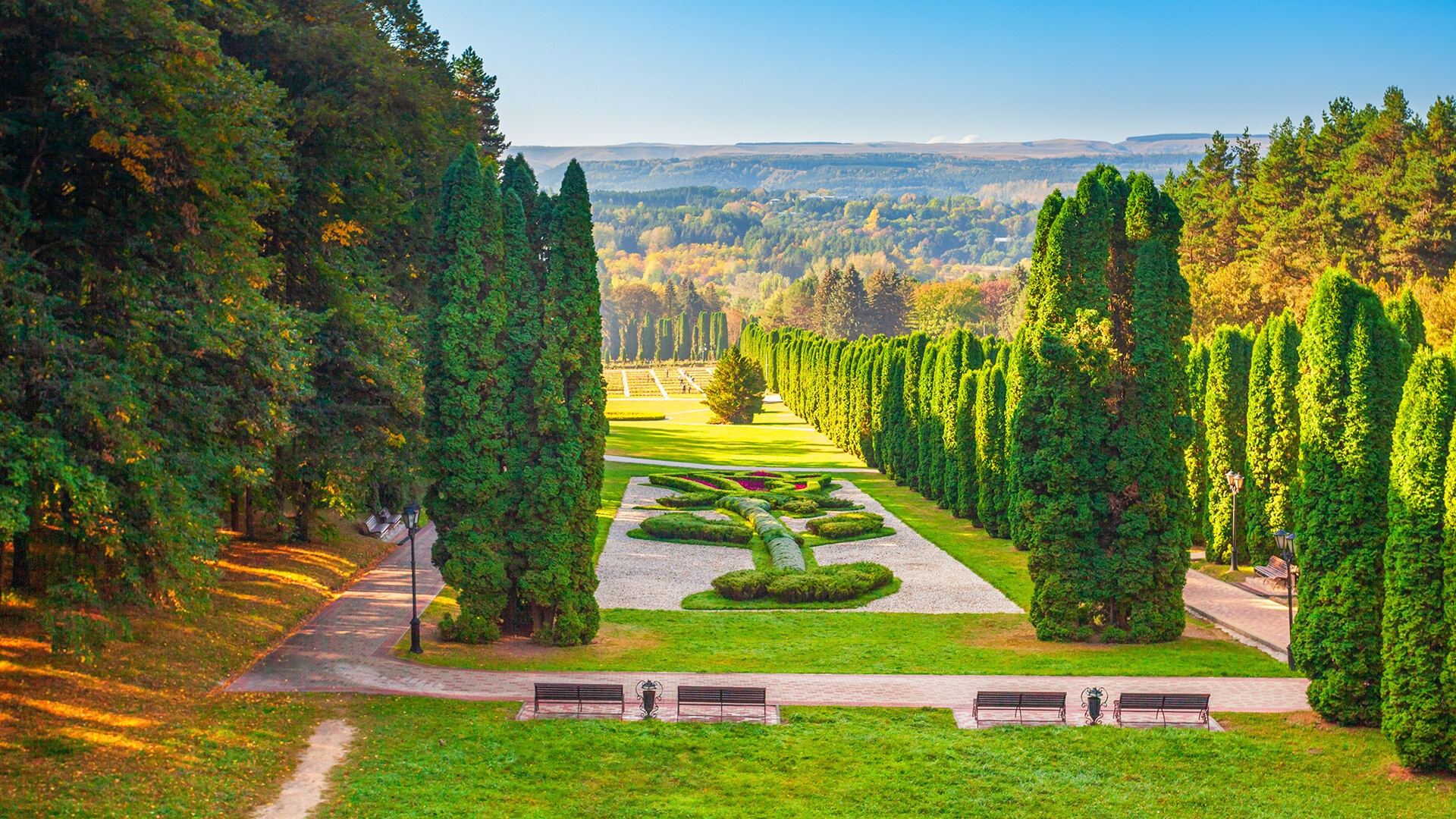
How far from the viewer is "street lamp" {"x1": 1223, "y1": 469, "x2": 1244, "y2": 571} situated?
2759 cm

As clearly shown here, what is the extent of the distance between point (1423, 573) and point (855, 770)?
25.8 feet

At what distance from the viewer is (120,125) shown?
554 inches

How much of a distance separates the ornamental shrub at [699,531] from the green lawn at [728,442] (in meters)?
Answer: 18.2

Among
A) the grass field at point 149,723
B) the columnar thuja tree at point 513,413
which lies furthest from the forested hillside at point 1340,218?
the grass field at point 149,723

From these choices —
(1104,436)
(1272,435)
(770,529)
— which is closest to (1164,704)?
(1104,436)

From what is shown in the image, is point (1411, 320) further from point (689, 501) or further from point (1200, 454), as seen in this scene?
point (689, 501)

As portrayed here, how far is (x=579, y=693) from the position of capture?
1600 centimetres

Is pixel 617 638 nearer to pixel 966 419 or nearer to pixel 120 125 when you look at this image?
pixel 120 125

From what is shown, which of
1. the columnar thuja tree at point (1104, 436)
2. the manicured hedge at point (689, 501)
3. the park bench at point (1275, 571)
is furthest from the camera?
the manicured hedge at point (689, 501)

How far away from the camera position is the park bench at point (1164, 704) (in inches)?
620

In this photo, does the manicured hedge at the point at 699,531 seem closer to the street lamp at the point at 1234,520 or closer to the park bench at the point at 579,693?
the street lamp at the point at 1234,520

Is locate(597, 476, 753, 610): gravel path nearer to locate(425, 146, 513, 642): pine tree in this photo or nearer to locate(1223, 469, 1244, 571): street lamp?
locate(425, 146, 513, 642): pine tree

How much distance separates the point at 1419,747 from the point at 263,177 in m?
19.4

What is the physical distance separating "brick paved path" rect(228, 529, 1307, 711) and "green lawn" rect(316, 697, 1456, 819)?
785mm
